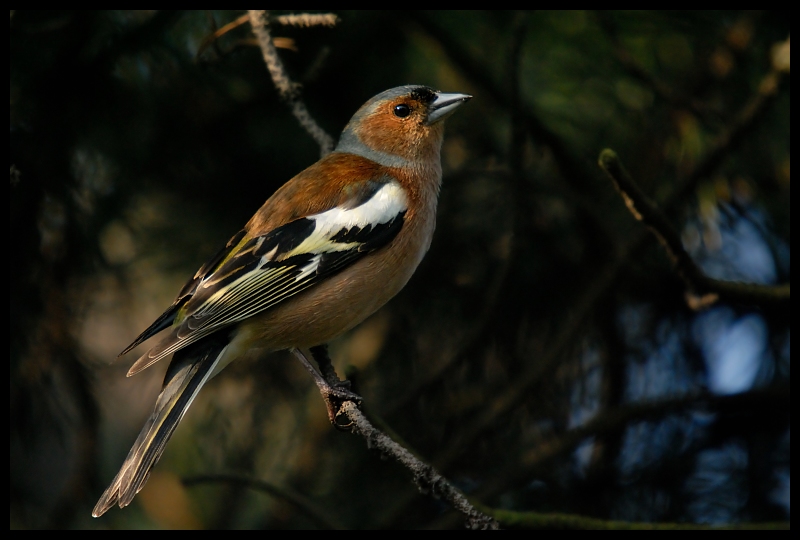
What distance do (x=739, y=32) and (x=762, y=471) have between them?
239cm

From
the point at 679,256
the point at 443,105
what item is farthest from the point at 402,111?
the point at 679,256

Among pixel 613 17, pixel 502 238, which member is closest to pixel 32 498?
pixel 502 238

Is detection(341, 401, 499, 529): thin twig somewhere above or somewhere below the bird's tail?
below

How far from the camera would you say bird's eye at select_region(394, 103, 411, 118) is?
13.5 ft

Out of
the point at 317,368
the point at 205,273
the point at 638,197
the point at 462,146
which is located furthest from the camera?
the point at 462,146

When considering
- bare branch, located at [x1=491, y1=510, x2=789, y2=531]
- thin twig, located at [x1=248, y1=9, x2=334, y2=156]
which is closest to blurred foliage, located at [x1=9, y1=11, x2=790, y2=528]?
thin twig, located at [x1=248, y1=9, x2=334, y2=156]

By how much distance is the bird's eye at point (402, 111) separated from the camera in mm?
4113

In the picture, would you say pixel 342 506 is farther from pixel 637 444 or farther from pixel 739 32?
pixel 739 32

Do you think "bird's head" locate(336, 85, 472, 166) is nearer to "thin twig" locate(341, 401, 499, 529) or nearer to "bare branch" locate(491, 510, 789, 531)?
"thin twig" locate(341, 401, 499, 529)

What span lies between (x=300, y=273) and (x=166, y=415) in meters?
0.89

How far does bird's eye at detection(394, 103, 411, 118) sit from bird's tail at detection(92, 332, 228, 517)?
1554mm

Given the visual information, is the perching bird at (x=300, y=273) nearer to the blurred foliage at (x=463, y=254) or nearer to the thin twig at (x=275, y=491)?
the thin twig at (x=275, y=491)

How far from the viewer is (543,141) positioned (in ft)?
13.0

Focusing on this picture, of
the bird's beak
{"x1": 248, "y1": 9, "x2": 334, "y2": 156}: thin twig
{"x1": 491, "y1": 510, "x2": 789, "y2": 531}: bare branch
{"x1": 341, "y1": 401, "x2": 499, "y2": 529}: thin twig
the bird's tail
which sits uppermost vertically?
{"x1": 248, "y1": 9, "x2": 334, "y2": 156}: thin twig
